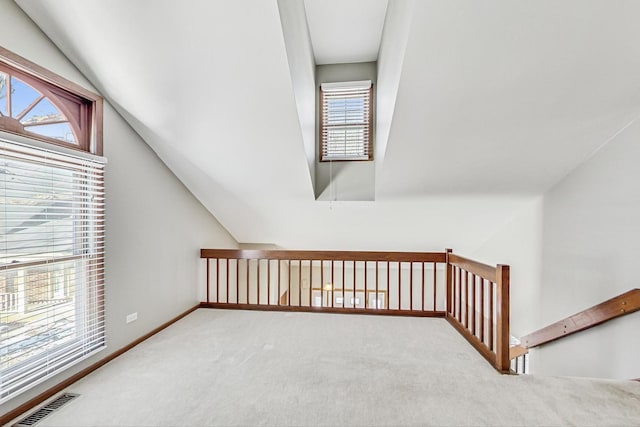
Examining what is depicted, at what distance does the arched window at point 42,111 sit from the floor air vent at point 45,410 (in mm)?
1811

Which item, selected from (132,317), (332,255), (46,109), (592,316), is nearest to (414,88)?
(332,255)

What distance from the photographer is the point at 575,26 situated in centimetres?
196

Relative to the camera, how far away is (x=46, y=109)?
2.17m

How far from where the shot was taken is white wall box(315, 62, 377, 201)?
4090 mm

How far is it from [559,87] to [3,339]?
4.22 m

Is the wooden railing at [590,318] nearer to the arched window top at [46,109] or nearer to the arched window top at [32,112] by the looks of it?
the arched window top at [46,109]

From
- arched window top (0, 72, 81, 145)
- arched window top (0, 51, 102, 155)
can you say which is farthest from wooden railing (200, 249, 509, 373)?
arched window top (0, 72, 81, 145)

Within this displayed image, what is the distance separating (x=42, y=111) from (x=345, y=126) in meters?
3.13

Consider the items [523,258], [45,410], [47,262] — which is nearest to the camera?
[45,410]

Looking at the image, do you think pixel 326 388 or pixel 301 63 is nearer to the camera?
pixel 326 388

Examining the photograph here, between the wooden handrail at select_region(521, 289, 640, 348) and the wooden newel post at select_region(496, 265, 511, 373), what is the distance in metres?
0.92

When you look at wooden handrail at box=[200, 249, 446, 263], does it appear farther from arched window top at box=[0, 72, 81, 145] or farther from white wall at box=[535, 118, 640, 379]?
arched window top at box=[0, 72, 81, 145]

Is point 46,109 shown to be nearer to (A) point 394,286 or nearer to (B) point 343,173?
(B) point 343,173

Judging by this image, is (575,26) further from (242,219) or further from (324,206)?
(242,219)
